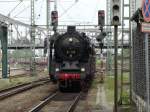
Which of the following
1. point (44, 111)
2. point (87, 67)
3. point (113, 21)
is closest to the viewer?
point (113, 21)

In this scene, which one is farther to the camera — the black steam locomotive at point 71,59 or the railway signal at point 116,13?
the black steam locomotive at point 71,59

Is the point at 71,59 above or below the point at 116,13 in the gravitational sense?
below

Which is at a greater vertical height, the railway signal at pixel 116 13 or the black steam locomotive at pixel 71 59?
the railway signal at pixel 116 13

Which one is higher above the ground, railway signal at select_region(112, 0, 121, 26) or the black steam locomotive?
railway signal at select_region(112, 0, 121, 26)

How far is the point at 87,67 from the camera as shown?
26.3 metres

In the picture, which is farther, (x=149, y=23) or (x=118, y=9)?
(x=118, y=9)

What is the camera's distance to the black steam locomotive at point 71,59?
2594 centimetres

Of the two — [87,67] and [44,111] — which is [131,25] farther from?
[87,67]

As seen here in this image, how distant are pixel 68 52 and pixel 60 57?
0.57m

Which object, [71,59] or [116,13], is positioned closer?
[116,13]

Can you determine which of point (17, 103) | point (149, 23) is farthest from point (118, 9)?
point (17, 103)

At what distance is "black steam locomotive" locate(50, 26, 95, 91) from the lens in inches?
1021

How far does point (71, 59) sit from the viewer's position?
2648 centimetres

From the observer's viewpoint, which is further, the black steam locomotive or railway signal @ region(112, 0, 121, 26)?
the black steam locomotive
